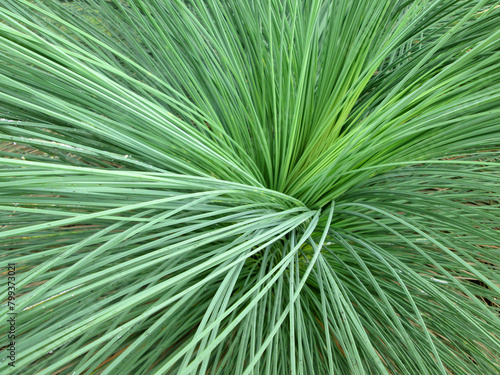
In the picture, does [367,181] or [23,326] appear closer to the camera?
[23,326]

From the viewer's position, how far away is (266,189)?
0.40 meters

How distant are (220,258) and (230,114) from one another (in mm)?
300

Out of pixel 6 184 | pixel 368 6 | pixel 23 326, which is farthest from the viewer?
pixel 368 6

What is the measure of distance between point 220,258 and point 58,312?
0.26 meters

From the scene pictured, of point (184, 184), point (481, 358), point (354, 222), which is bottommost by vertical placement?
point (481, 358)

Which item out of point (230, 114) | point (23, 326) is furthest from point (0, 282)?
point (230, 114)

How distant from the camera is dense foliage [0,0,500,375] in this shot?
1.18 ft

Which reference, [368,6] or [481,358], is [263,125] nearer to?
[368,6]

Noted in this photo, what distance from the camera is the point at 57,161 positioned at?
0.48 metres

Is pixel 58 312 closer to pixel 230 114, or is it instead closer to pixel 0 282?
pixel 0 282

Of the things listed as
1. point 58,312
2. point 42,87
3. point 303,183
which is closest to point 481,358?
point 303,183

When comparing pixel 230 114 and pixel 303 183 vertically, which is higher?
pixel 230 114

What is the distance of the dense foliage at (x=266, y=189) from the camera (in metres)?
0.36

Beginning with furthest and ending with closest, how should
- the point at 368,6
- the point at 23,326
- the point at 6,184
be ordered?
the point at 368,6, the point at 23,326, the point at 6,184
